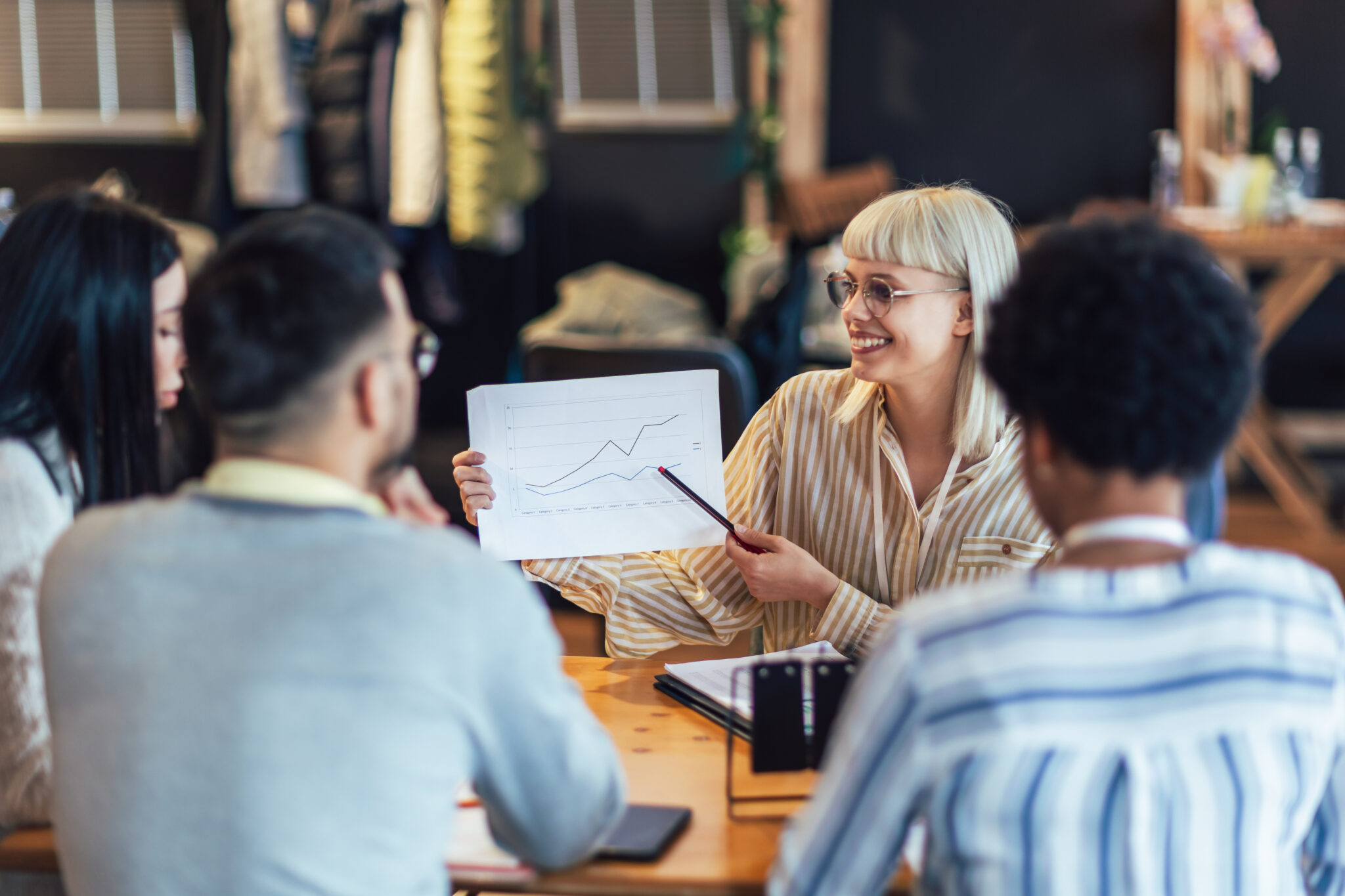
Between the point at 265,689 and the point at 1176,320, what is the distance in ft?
2.30

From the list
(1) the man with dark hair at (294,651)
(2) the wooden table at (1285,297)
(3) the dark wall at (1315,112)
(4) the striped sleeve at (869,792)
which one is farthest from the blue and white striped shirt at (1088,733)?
(3) the dark wall at (1315,112)

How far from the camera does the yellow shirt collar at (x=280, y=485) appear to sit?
928 millimetres

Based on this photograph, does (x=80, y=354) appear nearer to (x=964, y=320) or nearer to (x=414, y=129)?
(x=964, y=320)

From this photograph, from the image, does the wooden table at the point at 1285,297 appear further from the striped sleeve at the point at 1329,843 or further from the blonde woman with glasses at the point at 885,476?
the striped sleeve at the point at 1329,843

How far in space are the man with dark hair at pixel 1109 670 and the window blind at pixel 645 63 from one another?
4805 millimetres

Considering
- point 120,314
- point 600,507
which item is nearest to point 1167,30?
point 600,507

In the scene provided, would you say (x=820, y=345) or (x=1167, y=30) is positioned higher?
(x=1167, y=30)

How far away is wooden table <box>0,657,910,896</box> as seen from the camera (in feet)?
3.36

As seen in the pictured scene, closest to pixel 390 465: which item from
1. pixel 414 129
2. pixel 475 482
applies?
pixel 475 482

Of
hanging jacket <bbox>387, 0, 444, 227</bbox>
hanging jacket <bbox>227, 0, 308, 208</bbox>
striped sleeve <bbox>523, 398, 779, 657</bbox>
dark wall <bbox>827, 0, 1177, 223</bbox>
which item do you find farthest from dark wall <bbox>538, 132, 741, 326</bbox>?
striped sleeve <bbox>523, 398, 779, 657</bbox>

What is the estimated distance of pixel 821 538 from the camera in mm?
1794

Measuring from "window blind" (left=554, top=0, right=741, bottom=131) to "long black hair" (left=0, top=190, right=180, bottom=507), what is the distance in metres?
4.29

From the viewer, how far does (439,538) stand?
2.99 feet

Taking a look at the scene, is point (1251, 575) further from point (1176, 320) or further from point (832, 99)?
point (832, 99)
